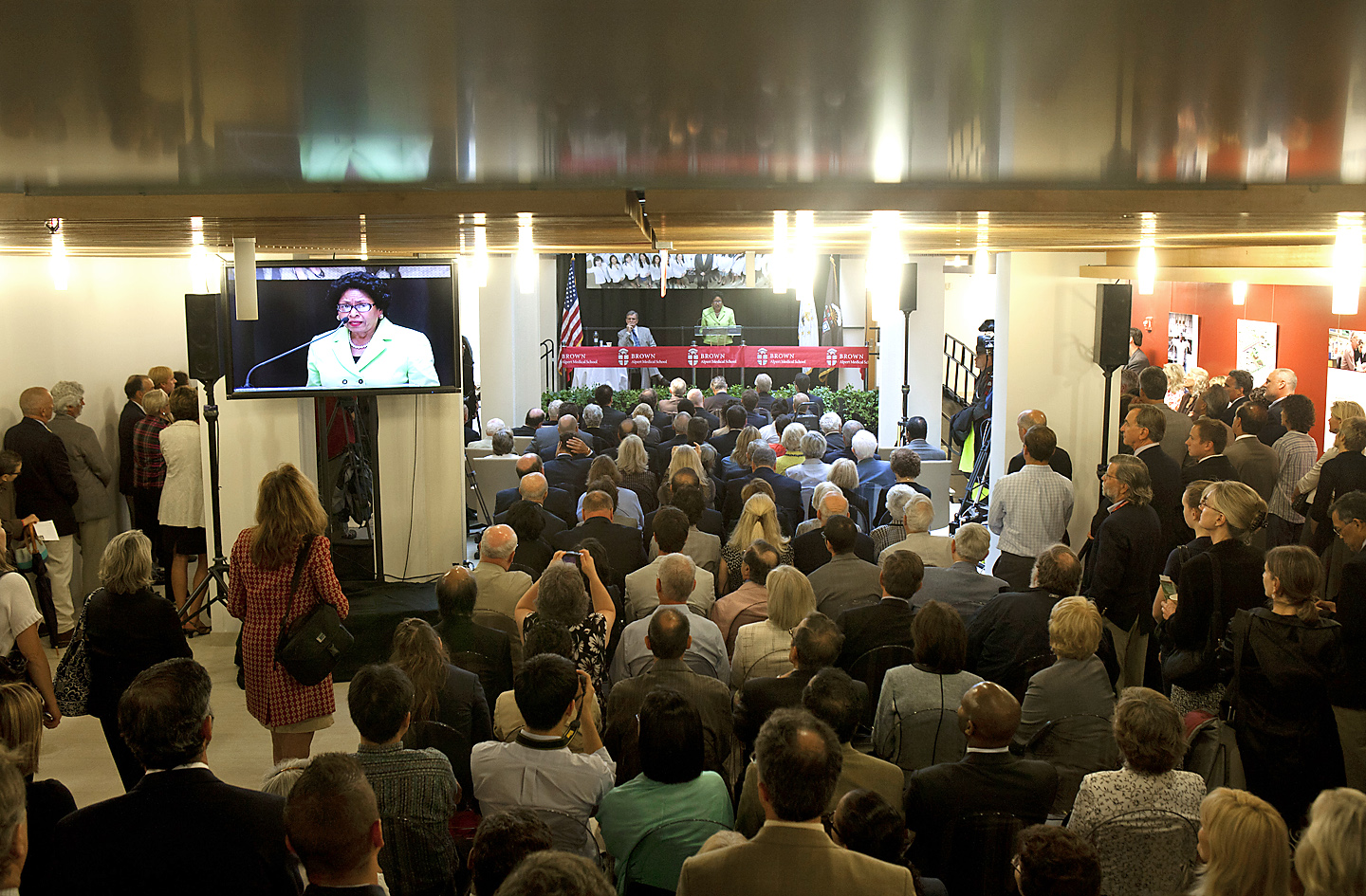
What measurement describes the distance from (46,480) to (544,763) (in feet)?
18.6

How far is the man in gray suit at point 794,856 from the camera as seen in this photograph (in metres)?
2.32

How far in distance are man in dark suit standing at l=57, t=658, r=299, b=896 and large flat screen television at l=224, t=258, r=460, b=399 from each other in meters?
4.81

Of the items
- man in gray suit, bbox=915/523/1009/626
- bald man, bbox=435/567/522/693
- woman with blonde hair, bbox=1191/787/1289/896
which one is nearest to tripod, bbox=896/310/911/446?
man in gray suit, bbox=915/523/1009/626

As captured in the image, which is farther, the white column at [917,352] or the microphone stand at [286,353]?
the white column at [917,352]

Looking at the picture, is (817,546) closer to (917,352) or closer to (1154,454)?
(1154,454)

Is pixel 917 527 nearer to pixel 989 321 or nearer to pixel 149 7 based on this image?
pixel 149 7

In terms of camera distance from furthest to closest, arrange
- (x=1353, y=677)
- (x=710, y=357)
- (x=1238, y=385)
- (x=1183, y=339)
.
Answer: (x=710, y=357)
(x=1183, y=339)
(x=1238, y=385)
(x=1353, y=677)

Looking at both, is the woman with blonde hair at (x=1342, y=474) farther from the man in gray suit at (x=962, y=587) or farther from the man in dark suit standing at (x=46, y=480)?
the man in dark suit standing at (x=46, y=480)

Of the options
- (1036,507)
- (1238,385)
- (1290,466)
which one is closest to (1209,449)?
(1290,466)

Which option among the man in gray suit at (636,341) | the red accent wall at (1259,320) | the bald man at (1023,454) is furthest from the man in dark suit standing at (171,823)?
the man in gray suit at (636,341)

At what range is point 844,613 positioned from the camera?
4.63m

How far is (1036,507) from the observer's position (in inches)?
256

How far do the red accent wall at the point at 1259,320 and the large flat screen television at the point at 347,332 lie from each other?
7.17m

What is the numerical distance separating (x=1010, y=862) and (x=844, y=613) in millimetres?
1600
